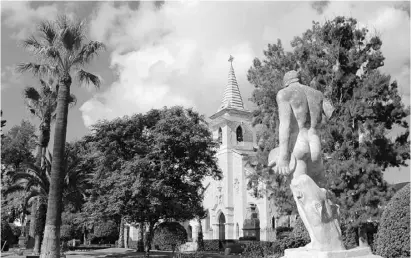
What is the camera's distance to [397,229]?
32.7 ft

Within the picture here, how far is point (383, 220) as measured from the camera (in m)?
10.5

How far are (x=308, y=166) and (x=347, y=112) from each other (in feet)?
45.3

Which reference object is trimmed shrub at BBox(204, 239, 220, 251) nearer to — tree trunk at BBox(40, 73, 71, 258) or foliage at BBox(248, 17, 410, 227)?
foliage at BBox(248, 17, 410, 227)

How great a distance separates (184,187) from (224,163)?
31.3 meters

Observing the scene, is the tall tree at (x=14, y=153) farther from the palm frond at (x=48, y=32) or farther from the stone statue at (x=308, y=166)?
the stone statue at (x=308, y=166)

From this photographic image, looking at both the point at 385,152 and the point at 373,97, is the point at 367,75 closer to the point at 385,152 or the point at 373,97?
the point at 373,97

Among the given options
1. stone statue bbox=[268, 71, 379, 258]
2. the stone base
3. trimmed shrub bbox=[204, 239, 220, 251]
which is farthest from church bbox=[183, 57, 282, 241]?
the stone base

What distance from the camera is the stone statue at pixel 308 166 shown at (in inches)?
245

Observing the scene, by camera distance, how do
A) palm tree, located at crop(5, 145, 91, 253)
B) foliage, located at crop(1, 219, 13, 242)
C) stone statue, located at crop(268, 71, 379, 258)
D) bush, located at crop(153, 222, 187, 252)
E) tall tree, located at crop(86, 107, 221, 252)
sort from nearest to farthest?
stone statue, located at crop(268, 71, 379, 258) → bush, located at crop(153, 222, 187, 252) → tall tree, located at crop(86, 107, 221, 252) → palm tree, located at crop(5, 145, 91, 253) → foliage, located at crop(1, 219, 13, 242)

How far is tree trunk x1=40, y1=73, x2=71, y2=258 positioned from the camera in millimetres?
15602

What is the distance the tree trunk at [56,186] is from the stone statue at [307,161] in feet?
37.6

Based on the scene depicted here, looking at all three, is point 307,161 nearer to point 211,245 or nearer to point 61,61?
point 61,61

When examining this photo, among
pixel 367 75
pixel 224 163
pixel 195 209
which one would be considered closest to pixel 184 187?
pixel 195 209

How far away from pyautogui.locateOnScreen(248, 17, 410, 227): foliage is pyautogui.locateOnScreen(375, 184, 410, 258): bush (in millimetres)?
7483
